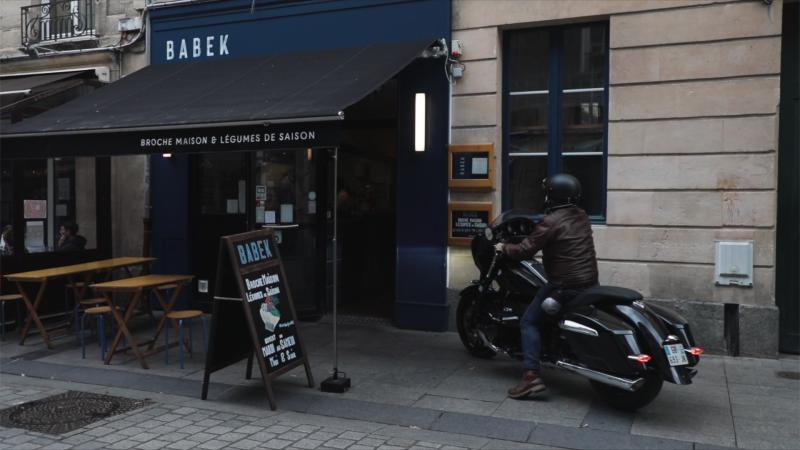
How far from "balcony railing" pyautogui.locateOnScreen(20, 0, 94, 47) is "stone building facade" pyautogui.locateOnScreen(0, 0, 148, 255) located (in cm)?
2

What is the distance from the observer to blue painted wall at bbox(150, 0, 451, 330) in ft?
27.0

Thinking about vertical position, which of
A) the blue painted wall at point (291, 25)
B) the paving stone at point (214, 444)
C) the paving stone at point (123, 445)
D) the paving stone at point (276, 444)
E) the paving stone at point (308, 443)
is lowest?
the paving stone at point (123, 445)

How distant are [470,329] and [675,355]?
2464 millimetres

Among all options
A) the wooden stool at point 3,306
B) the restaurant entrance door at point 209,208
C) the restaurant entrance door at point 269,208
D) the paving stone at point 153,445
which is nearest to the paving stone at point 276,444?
the paving stone at point 153,445

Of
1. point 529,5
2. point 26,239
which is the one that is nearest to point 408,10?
point 529,5

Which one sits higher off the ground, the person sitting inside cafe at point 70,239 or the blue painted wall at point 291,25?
the blue painted wall at point 291,25

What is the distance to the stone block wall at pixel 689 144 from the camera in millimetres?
6832

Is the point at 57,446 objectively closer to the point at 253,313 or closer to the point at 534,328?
the point at 253,313

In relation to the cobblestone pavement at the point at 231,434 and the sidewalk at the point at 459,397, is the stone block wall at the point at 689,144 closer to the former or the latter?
the sidewalk at the point at 459,397

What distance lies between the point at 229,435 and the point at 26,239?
612 centimetres

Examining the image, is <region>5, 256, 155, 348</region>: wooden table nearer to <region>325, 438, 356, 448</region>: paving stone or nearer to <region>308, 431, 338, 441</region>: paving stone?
<region>308, 431, 338, 441</region>: paving stone

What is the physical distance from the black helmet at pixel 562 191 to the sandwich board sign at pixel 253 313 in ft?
8.30

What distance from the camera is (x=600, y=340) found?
5.22m

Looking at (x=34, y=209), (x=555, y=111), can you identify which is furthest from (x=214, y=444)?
(x=34, y=209)
